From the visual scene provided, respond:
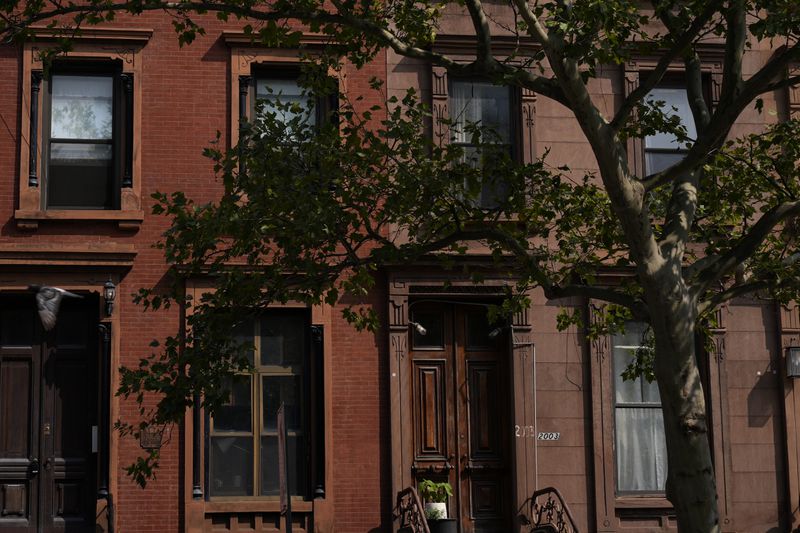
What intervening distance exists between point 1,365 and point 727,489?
34.3ft

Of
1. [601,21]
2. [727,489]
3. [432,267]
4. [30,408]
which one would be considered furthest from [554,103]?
[30,408]

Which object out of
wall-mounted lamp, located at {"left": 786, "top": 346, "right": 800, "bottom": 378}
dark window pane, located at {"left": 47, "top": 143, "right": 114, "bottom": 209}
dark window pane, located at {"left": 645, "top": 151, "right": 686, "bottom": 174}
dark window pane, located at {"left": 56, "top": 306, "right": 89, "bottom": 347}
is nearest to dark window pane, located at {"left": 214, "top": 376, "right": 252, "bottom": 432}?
dark window pane, located at {"left": 56, "top": 306, "right": 89, "bottom": 347}

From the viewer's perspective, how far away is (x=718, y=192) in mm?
15492

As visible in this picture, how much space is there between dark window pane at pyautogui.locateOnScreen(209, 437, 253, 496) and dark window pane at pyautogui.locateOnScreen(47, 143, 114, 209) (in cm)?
379

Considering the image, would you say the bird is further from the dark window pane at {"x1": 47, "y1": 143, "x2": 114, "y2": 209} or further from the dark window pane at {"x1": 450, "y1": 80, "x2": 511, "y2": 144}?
the dark window pane at {"x1": 450, "y1": 80, "x2": 511, "y2": 144}

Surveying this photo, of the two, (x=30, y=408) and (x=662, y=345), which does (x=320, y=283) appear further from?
(x=30, y=408)

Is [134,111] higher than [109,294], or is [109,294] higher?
[134,111]

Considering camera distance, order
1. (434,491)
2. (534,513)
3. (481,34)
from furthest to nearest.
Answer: (534,513)
(434,491)
(481,34)

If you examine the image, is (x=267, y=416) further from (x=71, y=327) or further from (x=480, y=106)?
(x=480, y=106)

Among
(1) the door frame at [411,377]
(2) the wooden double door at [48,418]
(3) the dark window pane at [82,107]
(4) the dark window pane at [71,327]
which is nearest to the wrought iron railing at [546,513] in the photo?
(1) the door frame at [411,377]

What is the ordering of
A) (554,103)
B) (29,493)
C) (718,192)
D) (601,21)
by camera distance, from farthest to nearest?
(554,103) → (29,493) → (718,192) → (601,21)

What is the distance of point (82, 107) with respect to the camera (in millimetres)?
18531

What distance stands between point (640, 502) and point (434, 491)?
311 cm

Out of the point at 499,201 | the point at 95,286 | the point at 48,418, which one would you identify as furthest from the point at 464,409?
the point at 48,418
